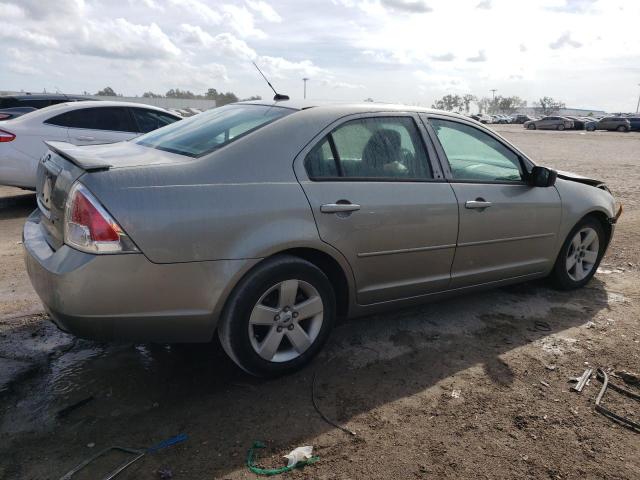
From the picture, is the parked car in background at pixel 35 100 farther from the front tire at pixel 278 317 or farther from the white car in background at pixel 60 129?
the front tire at pixel 278 317

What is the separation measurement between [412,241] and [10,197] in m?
7.53

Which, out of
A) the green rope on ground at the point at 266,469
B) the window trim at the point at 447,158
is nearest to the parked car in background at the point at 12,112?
the window trim at the point at 447,158

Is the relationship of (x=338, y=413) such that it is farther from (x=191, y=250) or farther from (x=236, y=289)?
(x=191, y=250)

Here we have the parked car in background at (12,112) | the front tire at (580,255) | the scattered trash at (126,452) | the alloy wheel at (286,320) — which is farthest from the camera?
the parked car in background at (12,112)

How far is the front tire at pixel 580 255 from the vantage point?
4.74 meters

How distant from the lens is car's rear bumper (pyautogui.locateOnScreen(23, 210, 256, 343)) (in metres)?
2.59

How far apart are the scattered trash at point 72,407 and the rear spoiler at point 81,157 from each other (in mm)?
1269

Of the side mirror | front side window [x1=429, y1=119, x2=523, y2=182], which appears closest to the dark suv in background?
front side window [x1=429, y1=119, x2=523, y2=182]

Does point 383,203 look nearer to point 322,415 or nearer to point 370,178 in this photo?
point 370,178

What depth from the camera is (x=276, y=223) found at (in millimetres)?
2955

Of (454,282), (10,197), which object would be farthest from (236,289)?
(10,197)

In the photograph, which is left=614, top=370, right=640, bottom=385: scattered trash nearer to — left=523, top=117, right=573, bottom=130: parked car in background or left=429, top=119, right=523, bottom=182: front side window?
left=429, top=119, right=523, bottom=182: front side window

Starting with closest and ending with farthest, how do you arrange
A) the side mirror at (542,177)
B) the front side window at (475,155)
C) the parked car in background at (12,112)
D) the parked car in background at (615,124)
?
the front side window at (475,155) < the side mirror at (542,177) < the parked car in background at (12,112) < the parked car in background at (615,124)

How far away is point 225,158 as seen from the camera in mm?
2945
